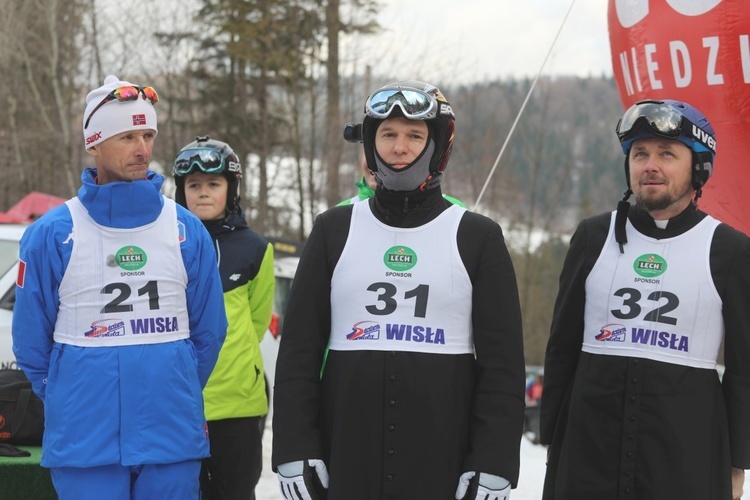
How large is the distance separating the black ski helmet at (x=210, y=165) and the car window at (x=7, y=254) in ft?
7.96

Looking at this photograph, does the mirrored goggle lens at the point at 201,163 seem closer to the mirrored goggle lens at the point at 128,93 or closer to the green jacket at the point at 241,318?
the green jacket at the point at 241,318

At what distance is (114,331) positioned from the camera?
11.7 feet

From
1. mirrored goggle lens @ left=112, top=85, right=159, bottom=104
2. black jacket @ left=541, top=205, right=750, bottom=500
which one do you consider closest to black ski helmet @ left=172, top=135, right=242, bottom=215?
mirrored goggle lens @ left=112, top=85, right=159, bottom=104

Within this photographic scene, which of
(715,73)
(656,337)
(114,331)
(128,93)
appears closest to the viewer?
(114,331)

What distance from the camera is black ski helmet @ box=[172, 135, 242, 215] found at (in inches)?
193

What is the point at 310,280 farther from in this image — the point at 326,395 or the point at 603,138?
the point at 603,138

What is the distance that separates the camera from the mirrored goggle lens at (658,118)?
12.4 feet

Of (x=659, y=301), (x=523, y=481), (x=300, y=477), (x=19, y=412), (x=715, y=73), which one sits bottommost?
(x=523, y=481)

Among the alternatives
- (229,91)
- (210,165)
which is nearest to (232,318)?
(210,165)

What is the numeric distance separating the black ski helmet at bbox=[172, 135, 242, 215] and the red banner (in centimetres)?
355

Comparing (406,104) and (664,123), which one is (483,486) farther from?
(664,123)

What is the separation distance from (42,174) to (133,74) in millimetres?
7872

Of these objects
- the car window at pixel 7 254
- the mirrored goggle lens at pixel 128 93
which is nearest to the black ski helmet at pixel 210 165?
the mirrored goggle lens at pixel 128 93

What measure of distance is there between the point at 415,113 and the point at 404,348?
31.4 inches
